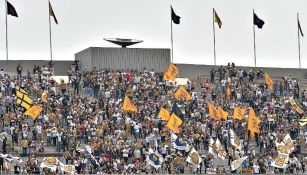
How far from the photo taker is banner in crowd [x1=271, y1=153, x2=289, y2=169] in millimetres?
84312

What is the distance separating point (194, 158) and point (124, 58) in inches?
1075

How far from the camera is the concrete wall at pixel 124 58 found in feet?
356

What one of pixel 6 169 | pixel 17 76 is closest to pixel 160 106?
pixel 17 76

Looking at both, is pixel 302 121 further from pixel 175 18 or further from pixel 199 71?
pixel 175 18

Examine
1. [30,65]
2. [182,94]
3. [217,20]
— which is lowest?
[182,94]

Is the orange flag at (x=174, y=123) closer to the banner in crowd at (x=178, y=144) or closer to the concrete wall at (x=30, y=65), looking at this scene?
the banner in crowd at (x=178, y=144)

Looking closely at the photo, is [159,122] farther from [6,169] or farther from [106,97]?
[6,169]

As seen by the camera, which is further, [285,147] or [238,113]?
[238,113]

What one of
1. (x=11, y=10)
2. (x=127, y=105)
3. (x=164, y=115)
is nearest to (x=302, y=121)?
(x=164, y=115)

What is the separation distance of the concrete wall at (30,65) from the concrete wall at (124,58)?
1.33 metres

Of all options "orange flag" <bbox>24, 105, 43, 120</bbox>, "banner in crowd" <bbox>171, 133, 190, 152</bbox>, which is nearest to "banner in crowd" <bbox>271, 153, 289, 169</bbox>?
"banner in crowd" <bbox>171, 133, 190, 152</bbox>

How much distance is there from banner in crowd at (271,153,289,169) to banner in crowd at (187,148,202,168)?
4.30 meters

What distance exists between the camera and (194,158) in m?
83.3

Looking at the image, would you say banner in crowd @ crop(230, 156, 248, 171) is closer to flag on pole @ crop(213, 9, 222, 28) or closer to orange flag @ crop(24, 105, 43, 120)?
orange flag @ crop(24, 105, 43, 120)
